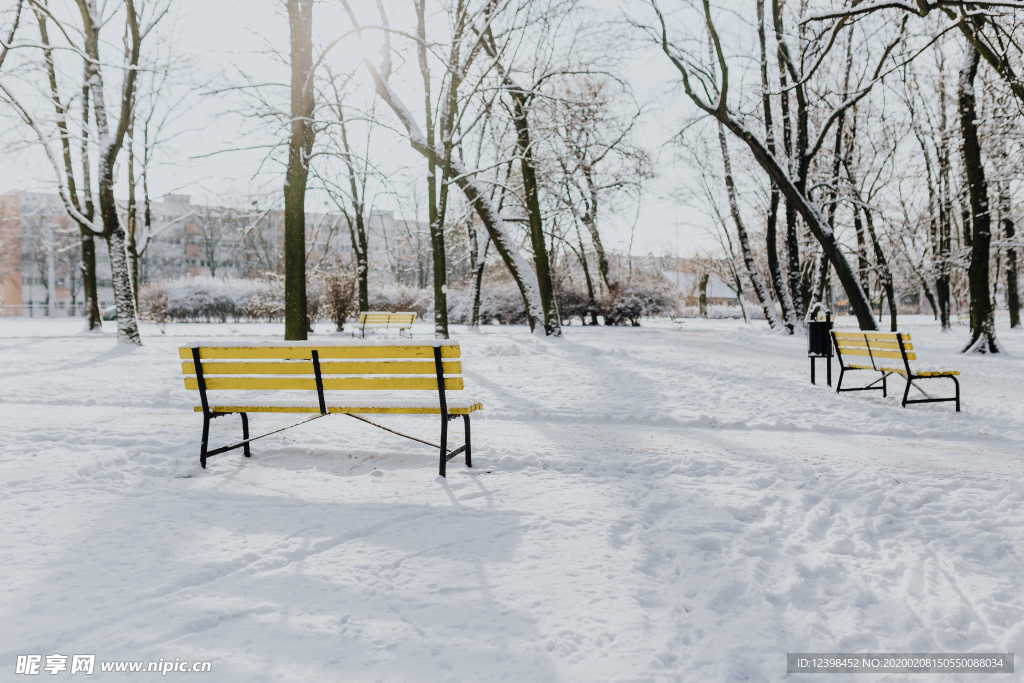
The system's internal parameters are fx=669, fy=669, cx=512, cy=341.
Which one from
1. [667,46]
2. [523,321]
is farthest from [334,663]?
[523,321]

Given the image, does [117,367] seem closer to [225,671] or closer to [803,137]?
[225,671]

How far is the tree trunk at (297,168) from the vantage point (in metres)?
10.9

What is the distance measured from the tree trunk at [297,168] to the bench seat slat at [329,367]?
5.70 m

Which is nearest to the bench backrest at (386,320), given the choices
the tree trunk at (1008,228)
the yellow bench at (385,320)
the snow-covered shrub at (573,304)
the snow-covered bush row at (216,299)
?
the yellow bench at (385,320)

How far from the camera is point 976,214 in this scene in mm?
13352

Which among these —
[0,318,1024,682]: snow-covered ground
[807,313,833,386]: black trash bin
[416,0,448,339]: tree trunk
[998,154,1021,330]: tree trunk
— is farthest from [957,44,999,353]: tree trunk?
[416,0,448,339]: tree trunk

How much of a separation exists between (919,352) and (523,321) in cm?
2090

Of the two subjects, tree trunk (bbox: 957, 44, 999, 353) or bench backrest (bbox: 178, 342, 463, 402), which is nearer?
bench backrest (bbox: 178, 342, 463, 402)

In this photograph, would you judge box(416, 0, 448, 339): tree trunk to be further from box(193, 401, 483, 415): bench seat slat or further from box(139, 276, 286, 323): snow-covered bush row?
box(139, 276, 286, 323): snow-covered bush row

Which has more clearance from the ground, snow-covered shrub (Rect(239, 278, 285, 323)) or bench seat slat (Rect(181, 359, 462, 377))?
snow-covered shrub (Rect(239, 278, 285, 323))

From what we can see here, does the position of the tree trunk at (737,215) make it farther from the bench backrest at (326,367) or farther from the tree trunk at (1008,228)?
the bench backrest at (326,367)

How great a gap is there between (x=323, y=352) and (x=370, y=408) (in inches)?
22.6

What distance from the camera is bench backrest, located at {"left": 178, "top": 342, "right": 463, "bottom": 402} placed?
16.2 feet

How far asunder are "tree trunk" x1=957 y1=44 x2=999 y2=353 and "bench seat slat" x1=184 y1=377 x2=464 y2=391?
12932mm
